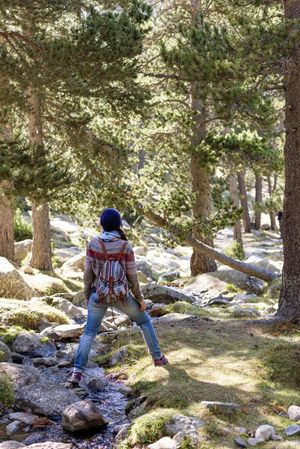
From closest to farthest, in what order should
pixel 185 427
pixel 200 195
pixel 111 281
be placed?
pixel 185 427 < pixel 111 281 < pixel 200 195

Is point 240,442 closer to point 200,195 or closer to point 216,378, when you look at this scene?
point 216,378

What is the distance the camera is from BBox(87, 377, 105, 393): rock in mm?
6632

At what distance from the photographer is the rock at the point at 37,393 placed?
5.72 metres

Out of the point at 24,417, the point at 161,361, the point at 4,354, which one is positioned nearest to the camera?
the point at 24,417

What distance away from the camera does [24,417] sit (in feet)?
18.0

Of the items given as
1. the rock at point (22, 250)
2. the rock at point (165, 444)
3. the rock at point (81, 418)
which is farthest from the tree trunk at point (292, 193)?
the rock at point (22, 250)

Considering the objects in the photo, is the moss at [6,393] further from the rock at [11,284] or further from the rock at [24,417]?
the rock at [11,284]

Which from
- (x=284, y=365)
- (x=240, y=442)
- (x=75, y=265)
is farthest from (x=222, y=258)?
(x=240, y=442)

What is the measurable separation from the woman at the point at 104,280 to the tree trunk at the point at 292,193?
355 centimetres

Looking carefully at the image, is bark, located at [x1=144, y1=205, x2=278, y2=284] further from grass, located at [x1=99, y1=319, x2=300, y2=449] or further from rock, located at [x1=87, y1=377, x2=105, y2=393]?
rock, located at [x1=87, y1=377, x2=105, y2=393]

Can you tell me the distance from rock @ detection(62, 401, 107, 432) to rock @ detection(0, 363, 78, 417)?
353mm

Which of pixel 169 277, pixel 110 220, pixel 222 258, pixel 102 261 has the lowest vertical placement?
pixel 169 277

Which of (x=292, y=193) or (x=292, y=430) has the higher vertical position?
(x=292, y=193)

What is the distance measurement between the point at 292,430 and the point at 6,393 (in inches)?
119
